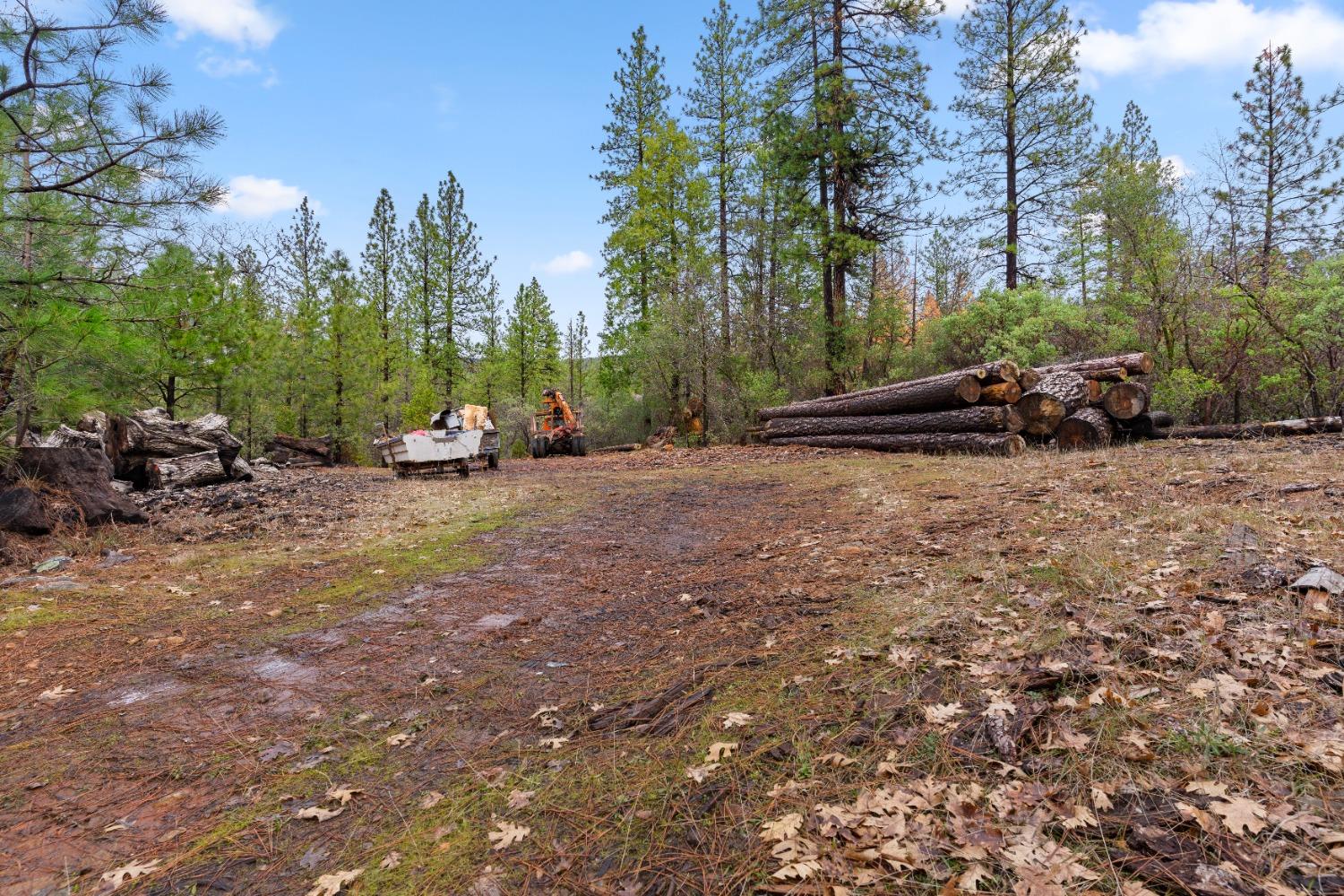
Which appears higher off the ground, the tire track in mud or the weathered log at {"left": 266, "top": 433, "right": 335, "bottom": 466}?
the weathered log at {"left": 266, "top": 433, "right": 335, "bottom": 466}

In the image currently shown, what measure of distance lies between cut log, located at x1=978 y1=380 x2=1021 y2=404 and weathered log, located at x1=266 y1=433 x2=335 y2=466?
66.0ft

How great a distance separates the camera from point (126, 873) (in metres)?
2.18

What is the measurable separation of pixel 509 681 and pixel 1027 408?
1081cm

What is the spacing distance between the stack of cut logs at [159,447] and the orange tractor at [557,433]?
9940 mm

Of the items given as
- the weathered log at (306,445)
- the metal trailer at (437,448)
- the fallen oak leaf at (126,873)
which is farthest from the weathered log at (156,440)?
the fallen oak leaf at (126,873)

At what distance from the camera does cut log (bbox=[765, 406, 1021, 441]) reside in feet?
36.5

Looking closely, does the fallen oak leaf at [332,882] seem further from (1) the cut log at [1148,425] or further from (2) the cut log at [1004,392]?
(1) the cut log at [1148,425]

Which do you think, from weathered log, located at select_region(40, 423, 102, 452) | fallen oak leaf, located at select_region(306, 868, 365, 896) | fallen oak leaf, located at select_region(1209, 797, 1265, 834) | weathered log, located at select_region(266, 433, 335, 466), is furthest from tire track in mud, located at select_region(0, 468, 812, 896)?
weathered log, located at select_region(266, 433, 335, 466)

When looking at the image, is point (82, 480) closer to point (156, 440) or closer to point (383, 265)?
point (156, 440)

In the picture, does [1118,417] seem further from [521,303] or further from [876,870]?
[521,303]

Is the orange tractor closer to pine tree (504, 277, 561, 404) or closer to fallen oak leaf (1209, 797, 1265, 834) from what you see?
pine tree (504, 277, 561, 404)

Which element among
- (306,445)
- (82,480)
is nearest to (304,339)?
(306,445)

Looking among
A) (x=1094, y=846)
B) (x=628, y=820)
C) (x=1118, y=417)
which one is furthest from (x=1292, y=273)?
(x=628, y=820)

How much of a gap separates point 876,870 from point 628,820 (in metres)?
0.89
